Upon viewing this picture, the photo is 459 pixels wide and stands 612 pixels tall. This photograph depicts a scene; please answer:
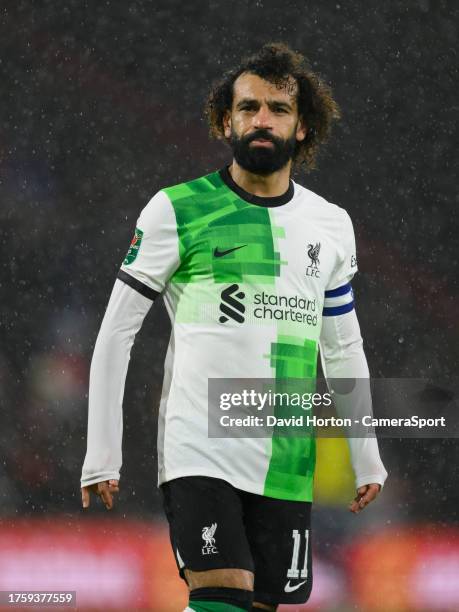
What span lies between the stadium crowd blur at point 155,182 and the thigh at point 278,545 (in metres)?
3.00

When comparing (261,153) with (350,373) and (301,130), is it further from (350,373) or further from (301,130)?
(350,373)

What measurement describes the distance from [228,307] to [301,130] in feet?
2.48

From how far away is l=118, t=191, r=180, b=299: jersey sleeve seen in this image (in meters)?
3.63

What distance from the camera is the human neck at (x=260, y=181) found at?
3.85 m

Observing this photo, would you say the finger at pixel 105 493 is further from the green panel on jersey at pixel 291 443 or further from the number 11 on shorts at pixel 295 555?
the number 11 on shorts at pixel 295 555

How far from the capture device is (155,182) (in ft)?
22.7

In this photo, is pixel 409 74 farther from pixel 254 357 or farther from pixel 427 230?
pixel 254 357

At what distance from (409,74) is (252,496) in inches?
157

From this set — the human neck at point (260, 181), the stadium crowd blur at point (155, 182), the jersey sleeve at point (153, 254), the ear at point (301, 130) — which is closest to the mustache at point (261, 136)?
the human neck at point (260, 181)

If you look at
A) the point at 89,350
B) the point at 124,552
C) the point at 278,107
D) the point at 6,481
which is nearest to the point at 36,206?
the point at 89,350

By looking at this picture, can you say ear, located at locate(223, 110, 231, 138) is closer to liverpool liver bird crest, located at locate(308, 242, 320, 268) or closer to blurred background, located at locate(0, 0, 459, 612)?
liverpool liver bird crest, located at locate(308, 242, 320, 268)

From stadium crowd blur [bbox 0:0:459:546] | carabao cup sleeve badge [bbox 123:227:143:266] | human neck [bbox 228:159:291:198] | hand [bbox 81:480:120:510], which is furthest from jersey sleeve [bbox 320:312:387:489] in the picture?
stadium crowd blur [bbox 0:0:459:546]

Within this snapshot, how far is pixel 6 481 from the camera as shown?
679 cm

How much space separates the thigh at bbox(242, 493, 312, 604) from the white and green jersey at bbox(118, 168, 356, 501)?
5 centimetres
